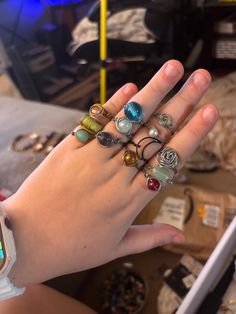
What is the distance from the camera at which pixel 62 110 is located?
1.18 metres

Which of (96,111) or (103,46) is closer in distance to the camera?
(96,111)

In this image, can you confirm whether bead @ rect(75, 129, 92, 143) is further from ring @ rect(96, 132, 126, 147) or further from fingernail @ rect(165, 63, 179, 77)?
fingernail @ rect(165, 63, 179, 77)

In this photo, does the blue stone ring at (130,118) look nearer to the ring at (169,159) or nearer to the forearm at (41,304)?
the ring at (169,159)

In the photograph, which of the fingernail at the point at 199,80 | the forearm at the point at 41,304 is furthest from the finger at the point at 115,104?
the forearm at the point at 41,304

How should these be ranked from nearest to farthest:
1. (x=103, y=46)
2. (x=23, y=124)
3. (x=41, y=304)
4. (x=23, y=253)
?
(x=23, y=253), (x=41, y=304), (x=103, y=46), (x=23, y=124)

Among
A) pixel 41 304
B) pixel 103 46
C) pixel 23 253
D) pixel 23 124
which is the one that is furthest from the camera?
pixel 23 124

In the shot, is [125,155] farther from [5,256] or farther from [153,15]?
[153,15]

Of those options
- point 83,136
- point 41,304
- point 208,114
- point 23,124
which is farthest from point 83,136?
point 23,124

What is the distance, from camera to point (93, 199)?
527 mm

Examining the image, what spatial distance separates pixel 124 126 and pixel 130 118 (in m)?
0.02

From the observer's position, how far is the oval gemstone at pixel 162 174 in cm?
51

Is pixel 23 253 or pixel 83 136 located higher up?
pixel 83 136

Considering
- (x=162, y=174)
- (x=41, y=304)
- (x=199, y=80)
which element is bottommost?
(x=41, y=304)

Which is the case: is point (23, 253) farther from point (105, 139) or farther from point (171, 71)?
point (171, 71)
